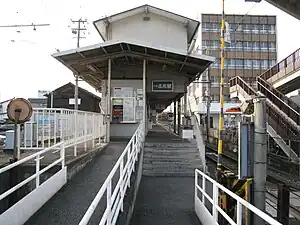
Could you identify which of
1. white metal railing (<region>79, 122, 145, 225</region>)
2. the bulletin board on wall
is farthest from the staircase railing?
white metal railing (<region>79, 122, 145, 225</region>)

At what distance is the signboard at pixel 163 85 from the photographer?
15250mm

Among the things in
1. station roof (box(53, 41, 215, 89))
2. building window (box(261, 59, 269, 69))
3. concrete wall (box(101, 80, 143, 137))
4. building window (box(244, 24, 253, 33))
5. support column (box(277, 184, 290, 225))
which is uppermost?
building window (box(244, 24, 253, 33))

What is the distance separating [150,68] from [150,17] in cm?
337

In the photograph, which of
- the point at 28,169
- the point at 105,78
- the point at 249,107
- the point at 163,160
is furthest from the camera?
the point at 105,78

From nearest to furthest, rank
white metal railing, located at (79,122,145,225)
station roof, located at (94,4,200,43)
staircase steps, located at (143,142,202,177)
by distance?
white metal railing, located at (79,122,145,225), staircase steps, located at (143,142,202,177), station roof, located at (94,4,200,43)

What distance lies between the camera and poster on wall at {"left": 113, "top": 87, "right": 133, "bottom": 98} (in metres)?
14.7

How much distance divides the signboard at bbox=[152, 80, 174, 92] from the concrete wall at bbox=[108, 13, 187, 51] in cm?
249

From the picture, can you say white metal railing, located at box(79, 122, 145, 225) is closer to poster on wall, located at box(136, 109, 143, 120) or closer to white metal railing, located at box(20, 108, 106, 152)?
white metal railing, located at box(20, 108, 106, 152)

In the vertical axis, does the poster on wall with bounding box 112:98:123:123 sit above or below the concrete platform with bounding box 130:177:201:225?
above

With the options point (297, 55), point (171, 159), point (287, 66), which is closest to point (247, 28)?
point (287, 66)

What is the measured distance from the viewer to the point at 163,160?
36.4 feet

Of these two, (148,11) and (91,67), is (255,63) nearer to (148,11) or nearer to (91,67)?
(148,11)

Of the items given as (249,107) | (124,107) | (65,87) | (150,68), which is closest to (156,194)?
(249,107)

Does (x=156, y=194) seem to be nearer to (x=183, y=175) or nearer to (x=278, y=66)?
(x=183, y=175)
